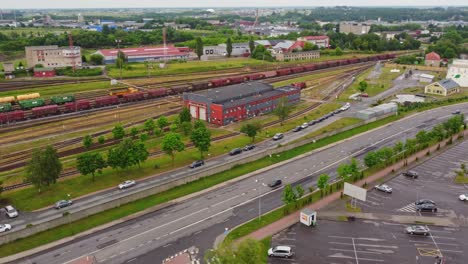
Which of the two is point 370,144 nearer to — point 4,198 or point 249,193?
point 249,193

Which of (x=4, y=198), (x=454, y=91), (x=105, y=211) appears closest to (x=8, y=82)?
Answer: (x=4, y=198)

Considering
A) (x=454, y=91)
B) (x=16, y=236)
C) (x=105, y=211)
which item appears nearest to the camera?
(x=16, y=236)

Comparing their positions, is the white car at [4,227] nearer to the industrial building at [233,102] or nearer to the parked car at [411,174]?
the industrial building at [233,102]

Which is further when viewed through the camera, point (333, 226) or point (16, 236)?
point (333, 226)

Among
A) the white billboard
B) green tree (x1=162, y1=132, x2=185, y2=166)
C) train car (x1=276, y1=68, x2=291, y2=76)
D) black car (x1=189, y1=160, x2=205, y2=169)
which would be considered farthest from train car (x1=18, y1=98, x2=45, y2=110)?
the white billboard

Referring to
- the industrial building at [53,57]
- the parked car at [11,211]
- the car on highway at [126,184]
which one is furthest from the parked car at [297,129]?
the industrial building at [53,57]

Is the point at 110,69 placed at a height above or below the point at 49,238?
above

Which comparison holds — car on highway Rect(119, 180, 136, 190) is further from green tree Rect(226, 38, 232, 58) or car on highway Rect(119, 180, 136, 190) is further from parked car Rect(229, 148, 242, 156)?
green tree Rect(226, 38, 232, 58)
